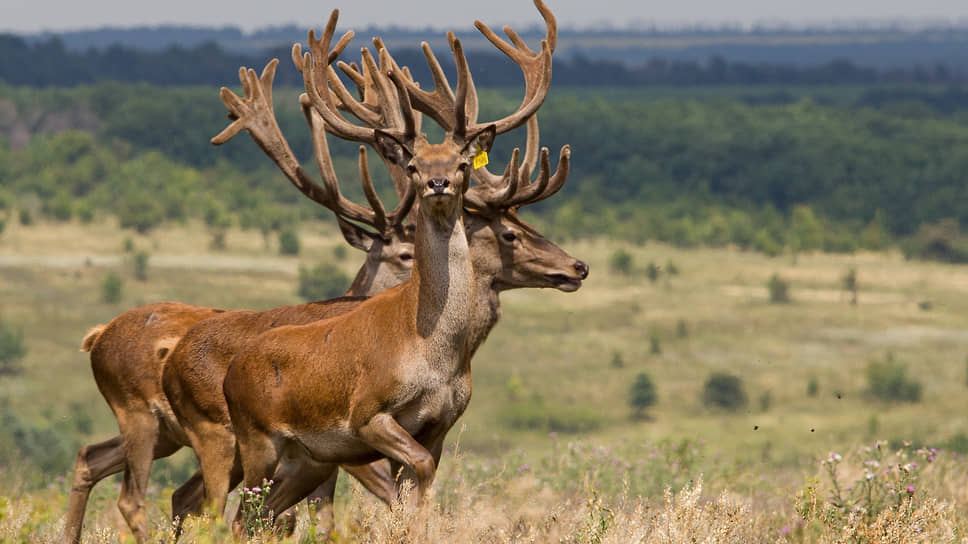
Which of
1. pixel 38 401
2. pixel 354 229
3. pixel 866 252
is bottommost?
pixel 38 401

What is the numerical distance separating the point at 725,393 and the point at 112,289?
39017 millimetres

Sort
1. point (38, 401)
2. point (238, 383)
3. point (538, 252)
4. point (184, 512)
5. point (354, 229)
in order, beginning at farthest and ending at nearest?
point (38, 401) < point (354, 229) < point (538, 252) < point (184, 512) < point (238, 383)

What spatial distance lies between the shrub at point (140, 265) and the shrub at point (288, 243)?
1154cm

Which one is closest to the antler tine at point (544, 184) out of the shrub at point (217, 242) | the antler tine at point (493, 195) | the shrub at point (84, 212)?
the antler tine at point (493, 195)

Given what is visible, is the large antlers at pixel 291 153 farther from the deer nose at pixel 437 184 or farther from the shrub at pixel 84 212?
the shrub at pixel 84 212

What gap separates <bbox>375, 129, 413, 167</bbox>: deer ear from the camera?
9.23m

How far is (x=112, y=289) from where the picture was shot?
93.8m

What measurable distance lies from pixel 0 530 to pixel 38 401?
70.5 m

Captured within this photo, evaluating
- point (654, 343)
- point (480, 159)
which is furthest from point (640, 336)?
point (480, 159)

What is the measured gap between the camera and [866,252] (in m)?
120

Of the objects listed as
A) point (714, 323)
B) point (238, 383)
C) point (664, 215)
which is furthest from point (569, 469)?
point (664, 215)

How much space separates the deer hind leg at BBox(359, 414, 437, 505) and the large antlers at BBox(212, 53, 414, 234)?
129 inches

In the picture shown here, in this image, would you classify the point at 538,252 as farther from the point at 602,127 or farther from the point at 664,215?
the point at 602,127

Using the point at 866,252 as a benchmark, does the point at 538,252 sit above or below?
above
